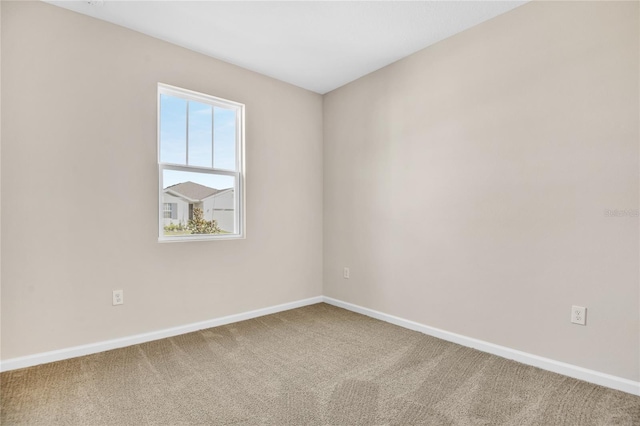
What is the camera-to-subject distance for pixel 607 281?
2.02 metres

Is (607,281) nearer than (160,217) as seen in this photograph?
Yes

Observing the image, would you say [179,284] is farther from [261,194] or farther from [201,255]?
[261,194]

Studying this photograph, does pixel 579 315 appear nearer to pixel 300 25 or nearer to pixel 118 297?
pixel 300 25

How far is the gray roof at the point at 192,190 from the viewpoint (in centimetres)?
301

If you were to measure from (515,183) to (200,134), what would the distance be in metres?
2.83

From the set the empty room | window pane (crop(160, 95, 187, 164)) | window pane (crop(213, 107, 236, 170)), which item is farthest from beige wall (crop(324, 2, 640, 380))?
window pane (crop(160, 95, 187, 164))

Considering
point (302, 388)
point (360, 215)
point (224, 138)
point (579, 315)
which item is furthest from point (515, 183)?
point (224, 138)

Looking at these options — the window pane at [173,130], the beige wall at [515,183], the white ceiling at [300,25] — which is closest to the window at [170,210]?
the window pane at [173,130]

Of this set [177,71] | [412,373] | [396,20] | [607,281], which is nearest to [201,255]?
[177,71]

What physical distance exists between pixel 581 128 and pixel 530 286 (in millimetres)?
1140

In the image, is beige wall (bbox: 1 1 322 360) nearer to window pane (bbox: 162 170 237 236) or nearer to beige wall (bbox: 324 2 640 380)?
window pane (bbox: 162 170 237 236)

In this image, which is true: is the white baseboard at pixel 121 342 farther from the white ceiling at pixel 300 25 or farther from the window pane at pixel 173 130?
the white ceiling at pixel 300 25

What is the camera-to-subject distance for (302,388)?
202cm

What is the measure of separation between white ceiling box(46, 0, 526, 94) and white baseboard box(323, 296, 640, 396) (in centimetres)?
260
